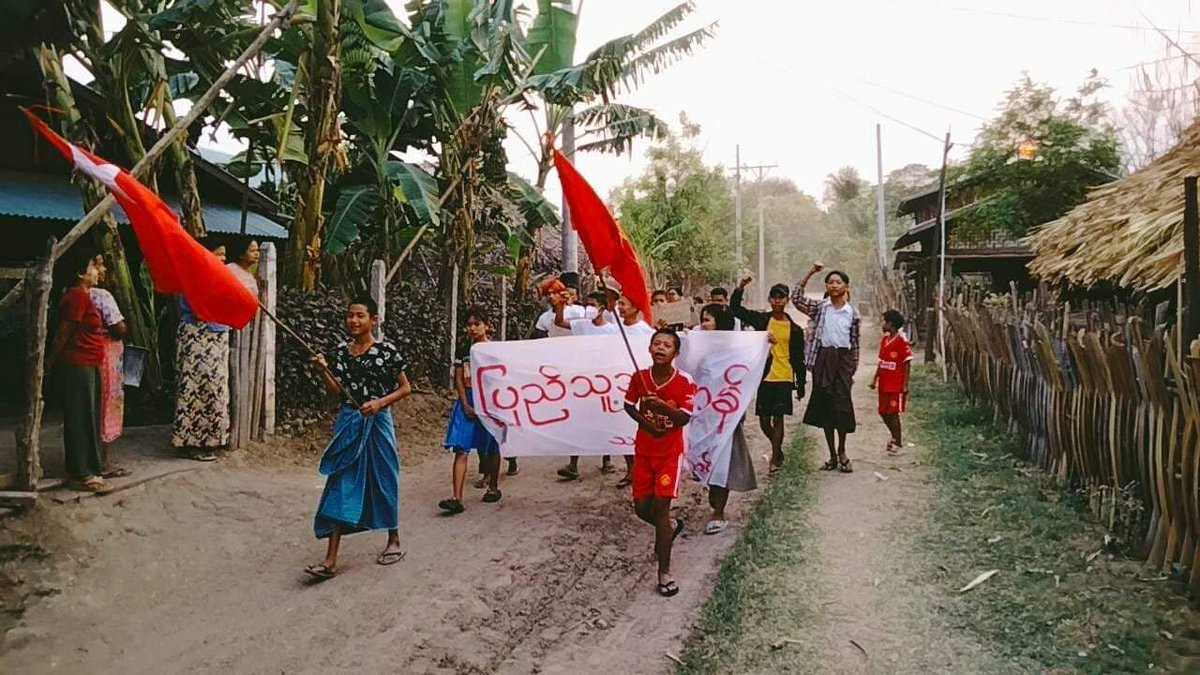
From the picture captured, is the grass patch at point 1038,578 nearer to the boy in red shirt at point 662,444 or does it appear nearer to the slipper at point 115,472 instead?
the boy in red shirt at point 662,444

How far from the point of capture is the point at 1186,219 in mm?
4656

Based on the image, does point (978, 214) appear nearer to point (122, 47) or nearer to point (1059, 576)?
point (1059, 576)

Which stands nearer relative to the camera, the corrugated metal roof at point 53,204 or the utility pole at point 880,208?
the corrugated metal roof at point 53,204

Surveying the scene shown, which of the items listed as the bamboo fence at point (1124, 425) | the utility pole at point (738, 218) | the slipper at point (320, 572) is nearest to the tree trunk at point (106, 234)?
the slipper at point (320, 572)

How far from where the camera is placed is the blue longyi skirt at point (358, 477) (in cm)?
454

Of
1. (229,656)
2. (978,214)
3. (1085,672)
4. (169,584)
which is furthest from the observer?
(978,214)

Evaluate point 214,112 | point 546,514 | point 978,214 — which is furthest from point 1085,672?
point 978,214

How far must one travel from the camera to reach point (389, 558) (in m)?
4.84

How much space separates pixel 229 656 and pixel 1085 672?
373 cm

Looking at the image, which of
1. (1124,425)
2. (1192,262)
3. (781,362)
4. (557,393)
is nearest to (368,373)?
(557,393)

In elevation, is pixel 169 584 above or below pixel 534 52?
below

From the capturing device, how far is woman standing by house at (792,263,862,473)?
6.98 m

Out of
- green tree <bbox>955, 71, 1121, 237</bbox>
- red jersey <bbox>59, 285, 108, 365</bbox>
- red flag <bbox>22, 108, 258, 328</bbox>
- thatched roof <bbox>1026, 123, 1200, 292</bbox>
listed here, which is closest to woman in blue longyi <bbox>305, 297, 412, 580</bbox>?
red flag <bbox>22, 108, 258, 328</bbox>

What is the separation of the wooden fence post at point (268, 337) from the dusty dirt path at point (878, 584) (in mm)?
4735
